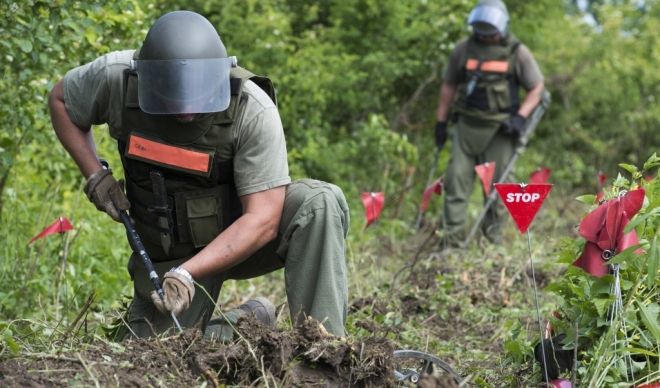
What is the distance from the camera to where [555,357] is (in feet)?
10.5

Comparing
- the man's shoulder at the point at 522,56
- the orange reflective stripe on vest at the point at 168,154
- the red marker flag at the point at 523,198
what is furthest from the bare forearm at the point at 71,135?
the man's shoulder at the point at 522,56

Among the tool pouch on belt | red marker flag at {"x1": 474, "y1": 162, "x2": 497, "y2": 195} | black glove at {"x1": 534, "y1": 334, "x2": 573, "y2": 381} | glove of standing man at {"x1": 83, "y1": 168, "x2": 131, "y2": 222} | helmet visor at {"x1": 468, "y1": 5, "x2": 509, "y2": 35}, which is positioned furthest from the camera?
helmet visor at {"x1": 468, "y1": 5, "x2": 509, "y2": 35}

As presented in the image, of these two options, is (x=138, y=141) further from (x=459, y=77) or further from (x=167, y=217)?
(x=459, y=77)

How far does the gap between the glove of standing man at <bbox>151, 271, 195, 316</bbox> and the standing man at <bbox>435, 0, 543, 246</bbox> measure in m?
4.35

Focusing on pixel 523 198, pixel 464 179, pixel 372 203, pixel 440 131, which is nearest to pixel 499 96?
pixel 440 131

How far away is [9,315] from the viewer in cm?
478

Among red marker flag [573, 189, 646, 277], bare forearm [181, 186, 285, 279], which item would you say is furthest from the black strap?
red marker flag [573, 189, 646, 277]

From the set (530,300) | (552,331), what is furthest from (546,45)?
(552,331)

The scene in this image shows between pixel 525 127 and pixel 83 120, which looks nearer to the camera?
pixel 83 120

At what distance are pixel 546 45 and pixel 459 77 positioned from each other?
12.0 feet

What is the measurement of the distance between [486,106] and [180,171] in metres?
4.33

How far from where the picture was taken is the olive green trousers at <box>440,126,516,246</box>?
7633 mm

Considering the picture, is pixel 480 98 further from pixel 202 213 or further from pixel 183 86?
pixel 183 86

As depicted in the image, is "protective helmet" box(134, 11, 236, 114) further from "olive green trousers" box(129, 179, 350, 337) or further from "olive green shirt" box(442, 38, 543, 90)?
"olive green shirt" box(442, 38, 543, 90)
